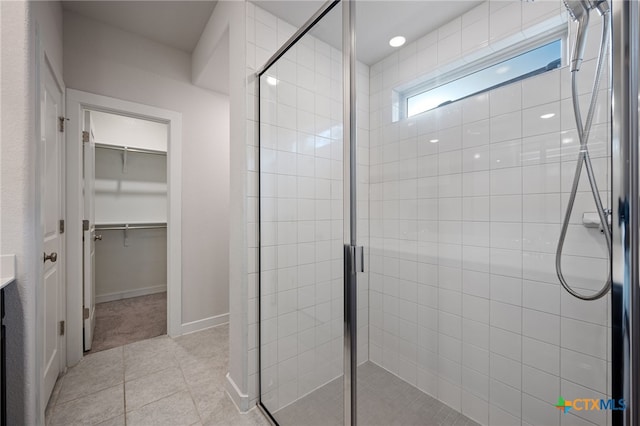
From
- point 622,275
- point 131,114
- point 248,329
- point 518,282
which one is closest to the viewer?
point 622,275

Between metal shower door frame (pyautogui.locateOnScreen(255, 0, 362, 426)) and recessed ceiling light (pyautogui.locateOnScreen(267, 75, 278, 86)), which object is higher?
recessed ceiling light (pyautogui.locateOnScreen(267, 75, 278, 86))

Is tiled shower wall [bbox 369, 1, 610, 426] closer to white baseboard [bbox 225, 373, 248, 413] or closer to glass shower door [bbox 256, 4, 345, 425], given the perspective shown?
glass shower door [bbox 256, 4, 345, 425]

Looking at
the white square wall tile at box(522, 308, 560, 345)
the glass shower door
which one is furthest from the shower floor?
the white square wall tile at box(522, 308, 560, 345)

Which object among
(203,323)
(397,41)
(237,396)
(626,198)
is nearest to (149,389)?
(237,396)

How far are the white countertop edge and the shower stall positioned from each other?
3.36 feet

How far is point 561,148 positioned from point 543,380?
3.63 ft

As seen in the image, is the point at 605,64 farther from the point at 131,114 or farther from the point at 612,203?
the point at 131,114

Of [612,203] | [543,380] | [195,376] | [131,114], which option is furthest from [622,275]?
[131,114]

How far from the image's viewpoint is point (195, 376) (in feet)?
6.17

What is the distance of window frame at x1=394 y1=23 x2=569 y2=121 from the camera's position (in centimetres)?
121

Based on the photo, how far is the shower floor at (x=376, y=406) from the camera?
1.21 m

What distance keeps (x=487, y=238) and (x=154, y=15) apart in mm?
2964

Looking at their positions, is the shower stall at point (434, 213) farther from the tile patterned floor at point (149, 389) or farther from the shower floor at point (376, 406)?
the tile patterned floor at point (149, 389)

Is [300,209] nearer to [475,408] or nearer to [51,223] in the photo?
[475,408]
